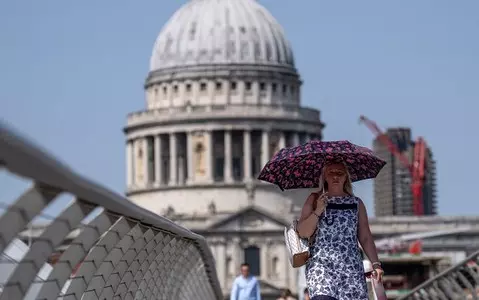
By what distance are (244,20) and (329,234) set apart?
139 m

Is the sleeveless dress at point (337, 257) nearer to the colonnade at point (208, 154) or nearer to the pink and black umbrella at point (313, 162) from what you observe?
the pink and black umbrella at point (313, 162)

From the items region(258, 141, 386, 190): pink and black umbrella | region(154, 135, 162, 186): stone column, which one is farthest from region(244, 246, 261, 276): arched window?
region(258, 141, 386, 190): pink and black umbrella

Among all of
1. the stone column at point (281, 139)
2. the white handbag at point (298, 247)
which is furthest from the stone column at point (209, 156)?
the white handbag at point (298, 247)

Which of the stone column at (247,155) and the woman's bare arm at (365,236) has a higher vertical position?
the stone column at (247,155)

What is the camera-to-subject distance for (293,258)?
12703 millimetres

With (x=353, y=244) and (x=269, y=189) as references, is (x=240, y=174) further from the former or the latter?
(x=353, y=244)

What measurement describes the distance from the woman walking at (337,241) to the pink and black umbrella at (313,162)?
0.92 meters

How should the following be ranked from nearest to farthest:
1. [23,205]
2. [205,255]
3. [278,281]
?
[23,205] → [205,255] → [278,281]

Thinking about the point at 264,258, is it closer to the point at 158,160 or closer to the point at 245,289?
the point at 158,160

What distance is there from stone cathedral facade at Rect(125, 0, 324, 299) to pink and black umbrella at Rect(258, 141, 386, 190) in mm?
A: 124204

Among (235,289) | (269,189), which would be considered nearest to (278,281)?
Result: (269,189)

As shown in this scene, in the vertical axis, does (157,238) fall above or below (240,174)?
below

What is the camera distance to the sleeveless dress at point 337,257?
12594mm

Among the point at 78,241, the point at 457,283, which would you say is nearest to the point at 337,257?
the point at 78,241
